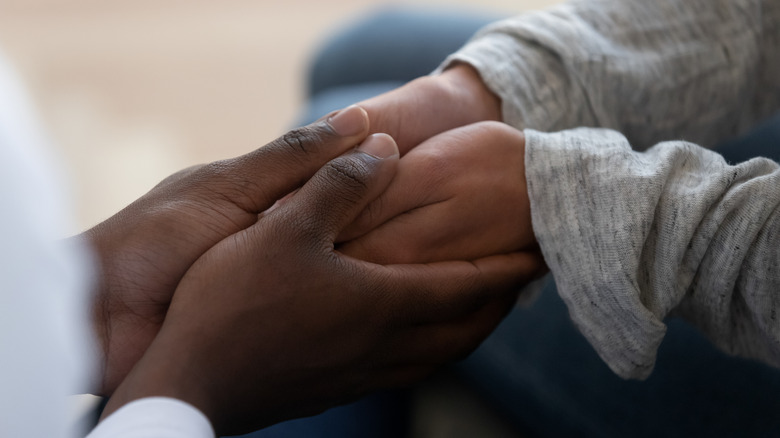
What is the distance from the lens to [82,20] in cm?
177

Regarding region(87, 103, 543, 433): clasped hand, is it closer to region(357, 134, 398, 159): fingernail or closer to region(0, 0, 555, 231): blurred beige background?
region(357, 134, 398, 159): fingernail

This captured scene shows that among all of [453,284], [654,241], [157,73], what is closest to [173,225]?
[453,284]

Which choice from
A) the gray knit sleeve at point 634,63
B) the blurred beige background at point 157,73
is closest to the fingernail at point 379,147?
the gray knit sleeve at point 634,63

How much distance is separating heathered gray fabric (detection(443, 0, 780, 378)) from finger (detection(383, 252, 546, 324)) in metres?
0.03

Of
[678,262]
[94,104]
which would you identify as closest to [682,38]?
[678,262]

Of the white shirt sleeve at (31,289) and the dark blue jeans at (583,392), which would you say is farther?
the dark blue jeans at (583,392)

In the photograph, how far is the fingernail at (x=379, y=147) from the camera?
1.49 ft

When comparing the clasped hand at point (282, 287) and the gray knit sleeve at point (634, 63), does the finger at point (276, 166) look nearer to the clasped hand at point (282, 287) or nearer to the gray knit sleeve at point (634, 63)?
the clasped hand at point (282, 287)

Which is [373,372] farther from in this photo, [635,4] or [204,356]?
[635,4]

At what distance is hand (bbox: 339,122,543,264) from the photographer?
1.53 feet

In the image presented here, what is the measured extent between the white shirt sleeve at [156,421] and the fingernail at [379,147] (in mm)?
195

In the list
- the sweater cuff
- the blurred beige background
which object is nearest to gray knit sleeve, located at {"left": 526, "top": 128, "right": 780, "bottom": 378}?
the sweater cuff

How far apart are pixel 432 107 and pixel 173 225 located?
0.21m

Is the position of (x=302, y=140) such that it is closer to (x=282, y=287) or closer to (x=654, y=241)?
(x=282, y=287)
